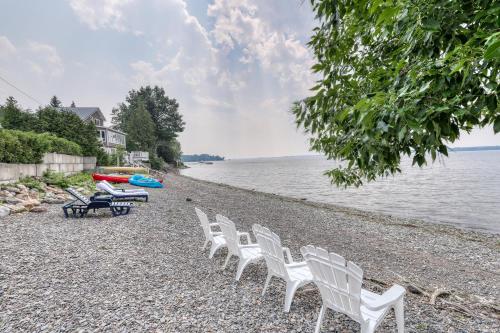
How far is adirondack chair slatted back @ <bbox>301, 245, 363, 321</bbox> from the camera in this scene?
3.05 meters

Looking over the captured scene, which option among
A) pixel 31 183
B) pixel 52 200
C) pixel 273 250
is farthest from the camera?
pixel 31 183

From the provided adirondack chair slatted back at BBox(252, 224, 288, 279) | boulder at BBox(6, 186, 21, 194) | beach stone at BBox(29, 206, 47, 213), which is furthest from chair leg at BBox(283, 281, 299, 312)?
boulder at BBox(6, 186, 21, 194)

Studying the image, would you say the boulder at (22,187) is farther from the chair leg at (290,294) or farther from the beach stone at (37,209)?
the chair leg at (290,294)

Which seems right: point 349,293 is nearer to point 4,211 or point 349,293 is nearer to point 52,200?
point 4,211

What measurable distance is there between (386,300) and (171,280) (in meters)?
3.47

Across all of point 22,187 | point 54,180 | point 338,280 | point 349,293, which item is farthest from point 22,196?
point 349,293

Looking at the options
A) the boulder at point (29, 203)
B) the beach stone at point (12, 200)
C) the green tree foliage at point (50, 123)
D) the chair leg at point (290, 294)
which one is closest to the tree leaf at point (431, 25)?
the chair leg at point (290, 294)

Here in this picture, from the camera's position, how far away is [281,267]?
13.9 ft

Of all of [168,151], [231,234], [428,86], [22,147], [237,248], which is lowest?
[237,248]

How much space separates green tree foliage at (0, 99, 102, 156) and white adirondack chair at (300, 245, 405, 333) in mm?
26201

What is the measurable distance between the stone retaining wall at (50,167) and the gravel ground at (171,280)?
Result: 4474 mm

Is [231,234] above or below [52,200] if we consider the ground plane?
above

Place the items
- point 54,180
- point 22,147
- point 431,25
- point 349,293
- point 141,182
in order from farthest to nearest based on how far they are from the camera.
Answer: point 141,182, point 54,180, point 22,147, point 349,293, point 431,25

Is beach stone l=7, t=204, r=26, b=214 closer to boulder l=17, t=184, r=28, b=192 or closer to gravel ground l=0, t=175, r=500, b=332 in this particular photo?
gravel ground l=0, t=175, r=500, b=332
